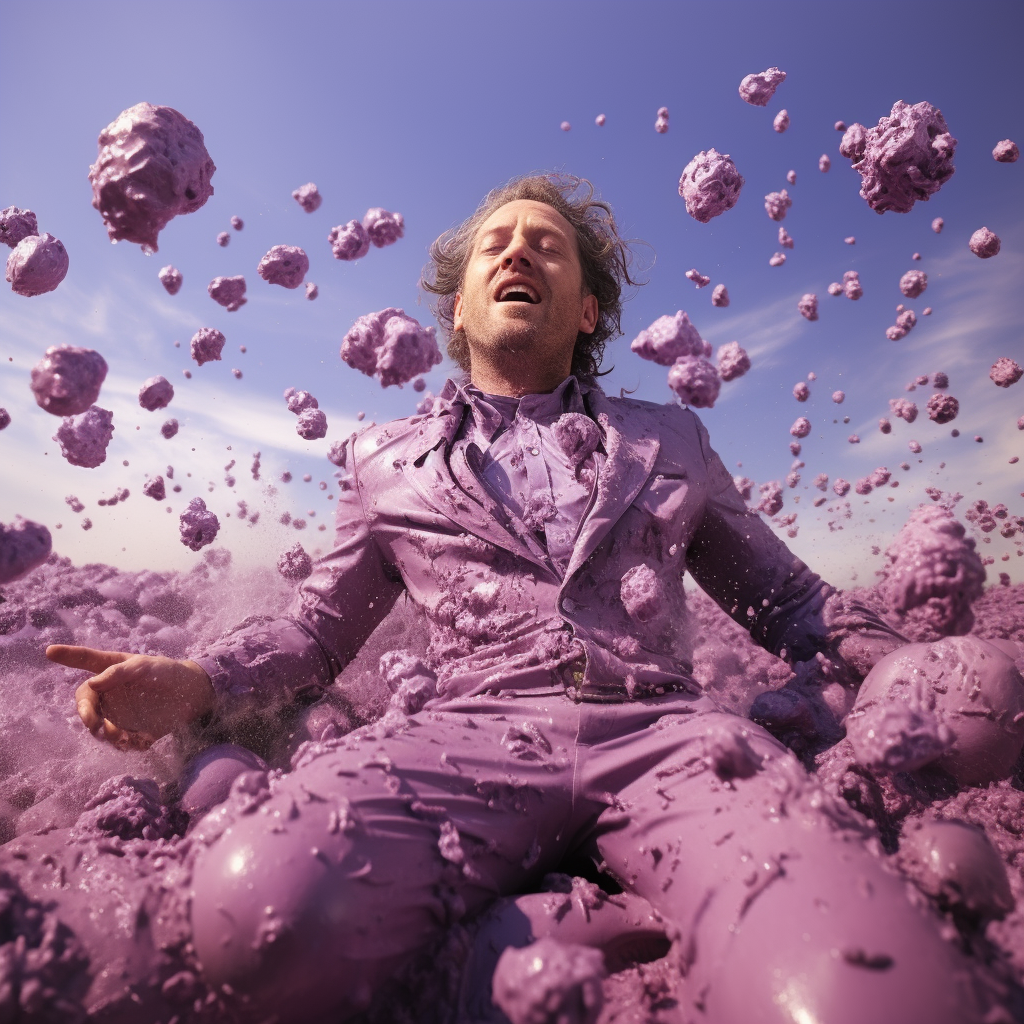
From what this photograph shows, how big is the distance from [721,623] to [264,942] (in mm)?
3501

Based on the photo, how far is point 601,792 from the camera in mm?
1470

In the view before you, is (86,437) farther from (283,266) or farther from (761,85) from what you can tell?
(761,85)

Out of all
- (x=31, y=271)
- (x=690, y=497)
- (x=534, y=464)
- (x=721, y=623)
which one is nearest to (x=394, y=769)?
(x=534, y=464)

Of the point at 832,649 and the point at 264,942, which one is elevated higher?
the point at 264,942

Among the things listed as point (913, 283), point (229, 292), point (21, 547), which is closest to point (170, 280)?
point (229, 292)

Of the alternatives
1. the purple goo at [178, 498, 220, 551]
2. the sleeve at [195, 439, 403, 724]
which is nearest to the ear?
the sleeve at [195, 439, 403, 724]

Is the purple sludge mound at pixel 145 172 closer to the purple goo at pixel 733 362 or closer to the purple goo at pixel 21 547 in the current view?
the purple goo at pixel 21 547

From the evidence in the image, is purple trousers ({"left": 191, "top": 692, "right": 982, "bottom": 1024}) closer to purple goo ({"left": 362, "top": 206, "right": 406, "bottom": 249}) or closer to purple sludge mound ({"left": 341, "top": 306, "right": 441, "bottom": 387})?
purple sludge mound ({"left": 341, "top": 306, "right": 441, "bottom": 387})

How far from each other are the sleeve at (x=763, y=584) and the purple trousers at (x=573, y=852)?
0.67m

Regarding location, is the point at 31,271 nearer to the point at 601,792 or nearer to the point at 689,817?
the point at 601,792

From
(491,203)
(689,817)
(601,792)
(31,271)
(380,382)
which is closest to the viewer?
(689,817)

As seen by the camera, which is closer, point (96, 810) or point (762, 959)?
point (762, 959)

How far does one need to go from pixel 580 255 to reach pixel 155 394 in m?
2.20

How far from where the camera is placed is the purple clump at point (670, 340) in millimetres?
3135
